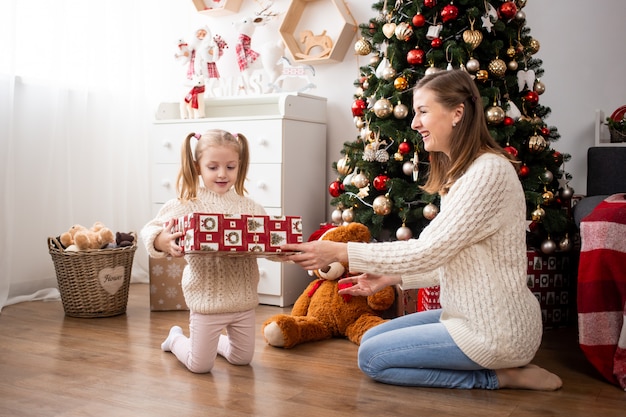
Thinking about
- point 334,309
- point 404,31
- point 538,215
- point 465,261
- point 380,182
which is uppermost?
point 404,31

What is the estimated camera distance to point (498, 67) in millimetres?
2623

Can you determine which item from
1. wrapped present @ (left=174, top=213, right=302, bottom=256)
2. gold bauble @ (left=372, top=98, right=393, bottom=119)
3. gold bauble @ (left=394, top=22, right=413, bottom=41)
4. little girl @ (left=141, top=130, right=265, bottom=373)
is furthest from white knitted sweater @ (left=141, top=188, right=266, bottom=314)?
gold bauble @ (left=394, top=22, right=413, bottom=41)

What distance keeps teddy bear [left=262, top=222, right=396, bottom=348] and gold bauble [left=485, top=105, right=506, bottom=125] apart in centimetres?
64

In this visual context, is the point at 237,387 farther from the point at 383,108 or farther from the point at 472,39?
the point at 472,39

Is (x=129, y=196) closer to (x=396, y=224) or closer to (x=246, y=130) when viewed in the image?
(x=246, y=130)

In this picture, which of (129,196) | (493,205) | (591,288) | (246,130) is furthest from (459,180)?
(129,196)

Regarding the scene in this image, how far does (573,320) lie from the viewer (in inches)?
111

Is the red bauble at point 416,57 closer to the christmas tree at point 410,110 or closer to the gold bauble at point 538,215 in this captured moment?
the christmas tree at point 410,110

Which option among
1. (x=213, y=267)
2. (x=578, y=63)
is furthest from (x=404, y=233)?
(x=578, y=63)

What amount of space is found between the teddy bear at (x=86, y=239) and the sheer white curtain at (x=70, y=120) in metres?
0.36

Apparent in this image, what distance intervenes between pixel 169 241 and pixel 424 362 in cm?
80

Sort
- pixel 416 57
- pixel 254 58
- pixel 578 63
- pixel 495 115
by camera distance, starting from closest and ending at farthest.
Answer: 1. pixel 495 115
2. pixel 416 57
3. pixel 578 63
4. pixel 254 58

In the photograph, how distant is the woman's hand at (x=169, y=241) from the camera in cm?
188

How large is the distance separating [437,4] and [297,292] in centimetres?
147
